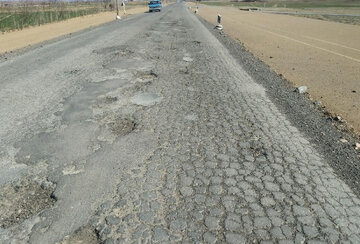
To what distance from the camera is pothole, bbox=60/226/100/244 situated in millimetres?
2498

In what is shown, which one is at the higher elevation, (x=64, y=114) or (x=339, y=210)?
(x=64, y=114)

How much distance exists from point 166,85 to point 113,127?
2.73m

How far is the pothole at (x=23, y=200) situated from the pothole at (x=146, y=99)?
287 centimetres

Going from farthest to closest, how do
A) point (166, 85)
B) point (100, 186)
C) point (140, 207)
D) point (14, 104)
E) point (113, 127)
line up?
point (166, 85) → point (14, 104) → point (113, 127) → point (100, 186) → point (140, 207)

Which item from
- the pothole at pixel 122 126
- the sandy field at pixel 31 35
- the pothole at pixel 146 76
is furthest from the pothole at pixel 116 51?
the pothole at pixel 122 126

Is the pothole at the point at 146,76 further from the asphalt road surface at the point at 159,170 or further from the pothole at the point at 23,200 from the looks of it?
the pothole at the point at 23,200

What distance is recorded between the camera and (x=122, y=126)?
15.8 ft

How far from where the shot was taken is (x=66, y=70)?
333 inches

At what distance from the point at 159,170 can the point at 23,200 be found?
5.11ft

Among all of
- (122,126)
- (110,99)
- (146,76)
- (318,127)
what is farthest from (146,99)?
(318,127)

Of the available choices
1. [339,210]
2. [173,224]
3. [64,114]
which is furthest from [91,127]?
[339,210]

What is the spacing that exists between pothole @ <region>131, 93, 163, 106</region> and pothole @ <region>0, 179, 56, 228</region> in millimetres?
2871

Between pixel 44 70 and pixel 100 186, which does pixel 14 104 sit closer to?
pixel 44 70

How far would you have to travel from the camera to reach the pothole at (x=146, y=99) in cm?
584
